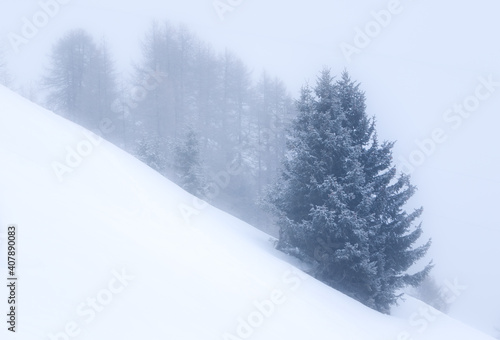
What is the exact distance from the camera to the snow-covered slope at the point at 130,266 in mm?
7203

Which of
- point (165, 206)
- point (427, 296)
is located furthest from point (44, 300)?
point (427, 296)

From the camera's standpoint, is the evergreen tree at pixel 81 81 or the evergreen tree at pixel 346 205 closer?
the evergreen tree at pixel 346 205

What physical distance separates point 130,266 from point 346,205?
7.50m

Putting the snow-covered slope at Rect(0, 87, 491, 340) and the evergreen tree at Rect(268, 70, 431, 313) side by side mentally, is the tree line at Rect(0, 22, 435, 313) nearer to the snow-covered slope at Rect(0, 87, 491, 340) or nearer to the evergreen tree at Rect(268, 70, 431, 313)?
the evergreen tree at Rect(268, 70, 431, 313)

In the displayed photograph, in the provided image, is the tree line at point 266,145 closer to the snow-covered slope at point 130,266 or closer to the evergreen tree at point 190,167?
the evergreen tree at point 190,167

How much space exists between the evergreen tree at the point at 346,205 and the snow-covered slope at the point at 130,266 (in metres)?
0.99

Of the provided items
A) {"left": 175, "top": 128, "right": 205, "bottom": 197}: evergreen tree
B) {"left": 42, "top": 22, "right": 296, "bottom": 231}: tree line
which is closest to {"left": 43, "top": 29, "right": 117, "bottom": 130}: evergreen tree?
{"left": 42, "top": 22, "right": 296, "bottom": 231}: tree line

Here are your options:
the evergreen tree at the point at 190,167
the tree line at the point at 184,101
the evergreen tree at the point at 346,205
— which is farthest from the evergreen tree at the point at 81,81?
the evergreen tree at the point at 346,205

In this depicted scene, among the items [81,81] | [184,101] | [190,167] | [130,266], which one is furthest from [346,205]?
[81,81]

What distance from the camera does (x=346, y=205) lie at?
47.6 ft

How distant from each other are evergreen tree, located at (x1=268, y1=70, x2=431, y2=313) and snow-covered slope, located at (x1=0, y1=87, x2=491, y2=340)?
3.24ft

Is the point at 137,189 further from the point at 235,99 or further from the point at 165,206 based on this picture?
the point at 235,99

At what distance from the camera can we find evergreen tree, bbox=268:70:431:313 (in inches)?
Answer: 568

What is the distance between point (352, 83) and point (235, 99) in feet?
81.0
